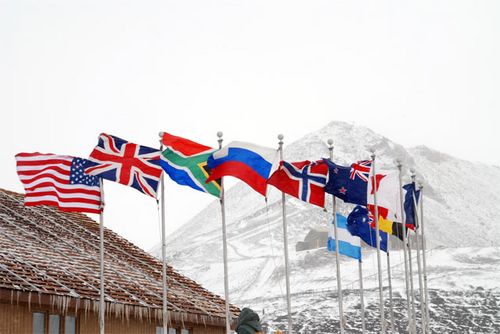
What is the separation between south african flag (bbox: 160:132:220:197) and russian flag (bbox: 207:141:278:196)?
0.26 m

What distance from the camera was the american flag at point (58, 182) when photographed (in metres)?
19.4

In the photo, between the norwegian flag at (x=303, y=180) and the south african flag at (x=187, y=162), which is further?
the norwegian flag at (x=303, y=180)

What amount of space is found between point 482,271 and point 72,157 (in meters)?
112

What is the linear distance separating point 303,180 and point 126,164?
13.6ft

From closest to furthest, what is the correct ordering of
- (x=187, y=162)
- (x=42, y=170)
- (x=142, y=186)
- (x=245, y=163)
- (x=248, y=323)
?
1. (x=248, y=323)
2. (x=42, y=170)
3. (x=142, y=186)
4. (x=187, y=162)
5. (x=245, y=163)

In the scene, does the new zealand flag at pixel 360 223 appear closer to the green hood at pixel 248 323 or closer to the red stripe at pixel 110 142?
the red stripe at pixel 110 142

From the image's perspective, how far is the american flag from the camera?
19.4 meters

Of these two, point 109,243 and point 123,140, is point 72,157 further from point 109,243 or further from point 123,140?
point 109,243

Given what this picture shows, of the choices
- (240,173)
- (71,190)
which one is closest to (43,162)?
(71,190)

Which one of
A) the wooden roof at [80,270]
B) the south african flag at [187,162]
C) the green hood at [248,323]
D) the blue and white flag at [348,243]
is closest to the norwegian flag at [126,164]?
the south african flag at [187,162]

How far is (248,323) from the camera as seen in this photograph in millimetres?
9906

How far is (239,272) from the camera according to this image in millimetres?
153875

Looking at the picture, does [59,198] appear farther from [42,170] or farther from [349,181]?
[349,181]

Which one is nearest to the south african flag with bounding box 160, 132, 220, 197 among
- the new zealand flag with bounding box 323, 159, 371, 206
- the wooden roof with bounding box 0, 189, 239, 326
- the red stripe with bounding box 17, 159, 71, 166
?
the red stripe with bounding box 17, 159, 71, 166
